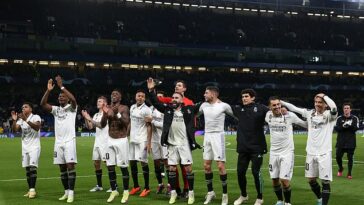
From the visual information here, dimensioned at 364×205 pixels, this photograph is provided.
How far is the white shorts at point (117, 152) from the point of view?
12680 mm

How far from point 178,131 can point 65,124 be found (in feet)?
8.96

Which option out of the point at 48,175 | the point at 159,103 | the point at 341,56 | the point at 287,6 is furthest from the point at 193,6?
the point at 159,103

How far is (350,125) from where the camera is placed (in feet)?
57.3

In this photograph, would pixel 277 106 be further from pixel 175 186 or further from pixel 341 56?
pixel 341 56


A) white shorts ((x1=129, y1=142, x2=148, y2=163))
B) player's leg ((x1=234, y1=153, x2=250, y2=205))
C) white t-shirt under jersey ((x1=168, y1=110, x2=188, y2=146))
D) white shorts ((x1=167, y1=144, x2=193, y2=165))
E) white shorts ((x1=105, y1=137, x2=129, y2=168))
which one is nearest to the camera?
player's leg ((x1=234, y1=153, x2=250, y2=205))

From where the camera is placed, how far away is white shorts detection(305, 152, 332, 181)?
10711 millimetres

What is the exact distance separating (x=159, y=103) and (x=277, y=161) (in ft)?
10.1

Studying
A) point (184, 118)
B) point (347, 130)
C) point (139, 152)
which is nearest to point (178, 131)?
point (184, 118)

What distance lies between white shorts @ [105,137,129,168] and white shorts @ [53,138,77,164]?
0.81 meters

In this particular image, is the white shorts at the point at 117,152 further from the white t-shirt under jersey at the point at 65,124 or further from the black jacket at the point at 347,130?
the black jacket at the point at 347,130

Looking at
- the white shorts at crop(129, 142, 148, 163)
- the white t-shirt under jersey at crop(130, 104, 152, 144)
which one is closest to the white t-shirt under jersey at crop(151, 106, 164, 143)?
the white t-shirt under jersey at crop(130, 104, 152, 144)

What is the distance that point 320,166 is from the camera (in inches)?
424

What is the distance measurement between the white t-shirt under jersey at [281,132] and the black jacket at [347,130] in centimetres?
658

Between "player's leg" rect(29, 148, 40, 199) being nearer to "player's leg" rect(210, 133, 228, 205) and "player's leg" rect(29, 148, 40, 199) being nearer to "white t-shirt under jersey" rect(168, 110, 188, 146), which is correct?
"white t-shirt under jersey" rect(168, 110, 188, 146)
